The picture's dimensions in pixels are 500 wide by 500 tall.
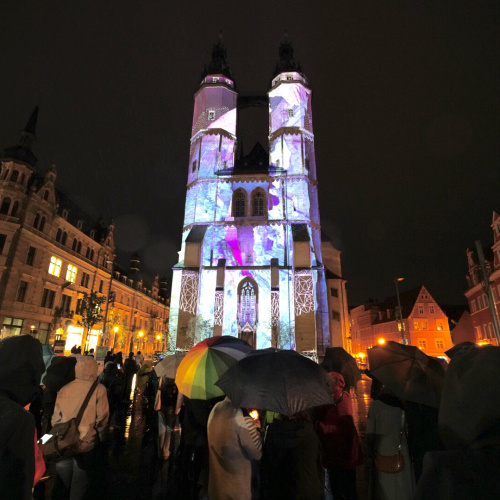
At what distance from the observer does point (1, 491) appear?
1528mm

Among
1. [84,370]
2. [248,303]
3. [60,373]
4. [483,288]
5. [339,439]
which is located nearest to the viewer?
[84,370]

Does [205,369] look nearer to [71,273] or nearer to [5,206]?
[5,206]

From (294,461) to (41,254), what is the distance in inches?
1379

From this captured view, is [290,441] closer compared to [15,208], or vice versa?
[290,441]

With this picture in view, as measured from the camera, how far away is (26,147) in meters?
31.2

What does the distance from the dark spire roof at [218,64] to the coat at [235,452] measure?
135 ft

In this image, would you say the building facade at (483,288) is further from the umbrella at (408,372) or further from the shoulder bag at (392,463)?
the shoulder bag at (392,463)

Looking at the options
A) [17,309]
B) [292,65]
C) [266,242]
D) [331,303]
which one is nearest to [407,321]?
[331,303]

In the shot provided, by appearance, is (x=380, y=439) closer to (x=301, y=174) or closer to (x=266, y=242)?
(x=266, y=242)

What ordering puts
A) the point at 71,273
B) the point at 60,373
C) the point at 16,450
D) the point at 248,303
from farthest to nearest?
the point at 71,273 < the point at 248,303 < the point at 60,373 < the point at 16,450

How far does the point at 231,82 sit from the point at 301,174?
15150 millimetres

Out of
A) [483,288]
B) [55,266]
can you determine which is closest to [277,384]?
[483,288]

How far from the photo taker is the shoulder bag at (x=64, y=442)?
348cm

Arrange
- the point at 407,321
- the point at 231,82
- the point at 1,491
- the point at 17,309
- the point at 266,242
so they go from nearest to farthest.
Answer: the point at 1,491, the point at 17,309, the point at 266,242, the point at 231,82, the point at 407,321
